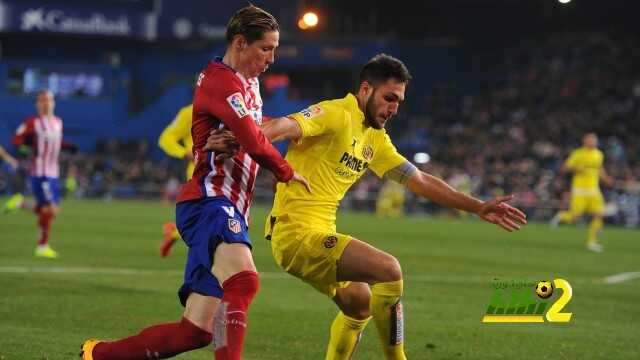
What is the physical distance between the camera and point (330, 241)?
7609 mm

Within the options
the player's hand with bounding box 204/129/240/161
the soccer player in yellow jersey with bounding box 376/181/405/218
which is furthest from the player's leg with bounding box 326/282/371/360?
the soccer player in yellow jersey with bounding box 376/181/405/218

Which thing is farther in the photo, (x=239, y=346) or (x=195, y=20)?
(x=195, y=20)

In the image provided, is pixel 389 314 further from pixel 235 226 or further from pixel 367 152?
pixel 235 226

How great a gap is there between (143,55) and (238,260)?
49377mm

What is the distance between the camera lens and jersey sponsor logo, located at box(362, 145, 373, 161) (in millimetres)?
8015

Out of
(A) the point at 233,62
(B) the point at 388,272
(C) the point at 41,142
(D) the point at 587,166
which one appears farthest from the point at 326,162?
(D) the point at 587,166

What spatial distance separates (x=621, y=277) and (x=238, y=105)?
1273 cm

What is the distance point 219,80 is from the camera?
6820 millimetres

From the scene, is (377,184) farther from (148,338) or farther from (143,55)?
(148,338)

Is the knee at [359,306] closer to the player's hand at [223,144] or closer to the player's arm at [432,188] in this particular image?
the player's arm at [432,188]

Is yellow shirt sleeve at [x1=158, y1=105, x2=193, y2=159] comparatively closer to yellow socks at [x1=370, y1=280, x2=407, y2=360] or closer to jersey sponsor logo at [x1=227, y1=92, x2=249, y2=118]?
yellow socks at [x1=370, y1=280, x2=407, y2=360]

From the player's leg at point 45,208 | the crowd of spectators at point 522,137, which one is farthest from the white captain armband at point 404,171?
the crowd of spectators at point 522,137

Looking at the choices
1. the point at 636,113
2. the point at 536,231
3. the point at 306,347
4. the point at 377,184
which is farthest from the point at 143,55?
the point at 306,347

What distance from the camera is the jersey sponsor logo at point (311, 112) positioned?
7.55 metres
